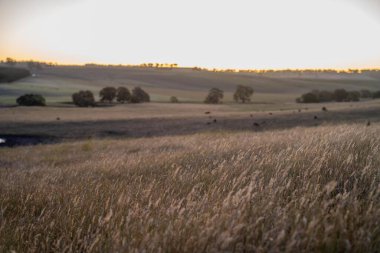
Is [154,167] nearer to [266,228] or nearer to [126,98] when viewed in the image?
[266,228]

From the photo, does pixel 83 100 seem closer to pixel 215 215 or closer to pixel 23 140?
pixel 23 140

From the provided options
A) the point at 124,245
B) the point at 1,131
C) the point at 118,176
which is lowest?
the point at 1,131

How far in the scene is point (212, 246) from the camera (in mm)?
2775

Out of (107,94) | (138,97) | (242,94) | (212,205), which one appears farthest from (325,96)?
(212,205)

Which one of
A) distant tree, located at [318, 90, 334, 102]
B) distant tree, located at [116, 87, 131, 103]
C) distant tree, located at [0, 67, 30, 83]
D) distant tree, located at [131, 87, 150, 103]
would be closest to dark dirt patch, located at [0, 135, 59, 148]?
distant tree, located at [116, 87, 131, 103]

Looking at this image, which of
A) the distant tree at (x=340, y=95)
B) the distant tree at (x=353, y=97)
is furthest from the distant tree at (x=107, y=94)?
the distant tree at (x=353, y=97)

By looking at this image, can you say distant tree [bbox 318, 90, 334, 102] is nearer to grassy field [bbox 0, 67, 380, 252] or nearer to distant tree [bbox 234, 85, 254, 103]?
distant tree [bbox 234, 85, 254, 103]

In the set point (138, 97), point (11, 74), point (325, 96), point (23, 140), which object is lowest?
point (23, 140)

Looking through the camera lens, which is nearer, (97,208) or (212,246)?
(212,246)

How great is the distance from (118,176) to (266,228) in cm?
403

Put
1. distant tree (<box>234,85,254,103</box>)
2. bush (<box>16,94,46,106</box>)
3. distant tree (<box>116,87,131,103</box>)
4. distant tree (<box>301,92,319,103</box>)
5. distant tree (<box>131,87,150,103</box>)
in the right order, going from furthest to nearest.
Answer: distant tree (<box>234,85,254,103</box>)
distant tree (<box>301,92,319,103</box>)
distant tree (<box>131,87,150,103</box>)
distant tree (<box>116,87,131,103</box>)
bush (<box>16,94,46,106</box>)

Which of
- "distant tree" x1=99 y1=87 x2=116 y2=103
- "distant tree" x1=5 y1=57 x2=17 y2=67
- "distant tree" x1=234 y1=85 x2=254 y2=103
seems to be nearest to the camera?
"distant tree" x1=99 y1=87 x2=116 y2=103

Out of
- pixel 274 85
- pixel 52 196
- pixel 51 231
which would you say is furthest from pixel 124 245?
pixel 274 85

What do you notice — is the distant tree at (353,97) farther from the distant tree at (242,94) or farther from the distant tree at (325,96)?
the distant tree at (242,94)
